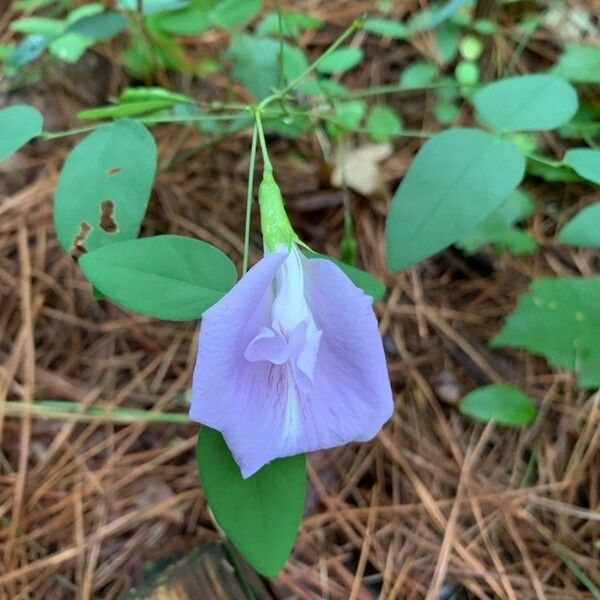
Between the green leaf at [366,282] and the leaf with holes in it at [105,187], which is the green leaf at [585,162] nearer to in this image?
the green leaf at [366,282]

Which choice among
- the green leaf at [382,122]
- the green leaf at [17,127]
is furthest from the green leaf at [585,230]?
the green leaf at [17,127]

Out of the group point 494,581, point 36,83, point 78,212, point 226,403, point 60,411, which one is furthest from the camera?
point 36,83

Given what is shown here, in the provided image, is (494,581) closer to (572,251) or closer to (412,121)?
(572,251)

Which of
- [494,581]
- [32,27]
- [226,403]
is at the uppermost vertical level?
[32,27]

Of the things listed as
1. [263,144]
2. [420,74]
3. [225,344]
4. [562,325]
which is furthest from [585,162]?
[420,74]

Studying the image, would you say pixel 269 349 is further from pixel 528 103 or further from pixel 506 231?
pixel 506 231

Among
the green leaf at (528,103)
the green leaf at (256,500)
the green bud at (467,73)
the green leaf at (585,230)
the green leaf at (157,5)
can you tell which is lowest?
the green leaf at (256,500)

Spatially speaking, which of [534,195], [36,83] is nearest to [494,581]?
[534,195]
